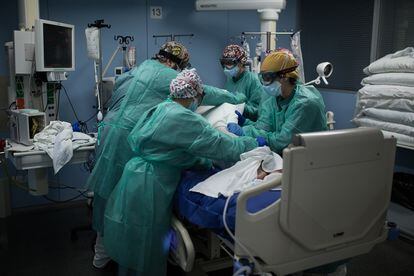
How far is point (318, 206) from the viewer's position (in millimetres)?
1547

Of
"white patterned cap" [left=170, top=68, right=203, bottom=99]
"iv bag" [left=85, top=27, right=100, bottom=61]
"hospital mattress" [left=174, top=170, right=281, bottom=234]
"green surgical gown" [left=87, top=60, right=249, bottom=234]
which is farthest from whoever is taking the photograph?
"iv bag" [left=85, top=27, right=100, bottom=61]

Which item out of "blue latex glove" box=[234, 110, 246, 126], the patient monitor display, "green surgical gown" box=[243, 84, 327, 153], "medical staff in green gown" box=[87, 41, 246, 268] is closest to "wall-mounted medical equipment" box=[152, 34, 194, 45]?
the patient monitor display

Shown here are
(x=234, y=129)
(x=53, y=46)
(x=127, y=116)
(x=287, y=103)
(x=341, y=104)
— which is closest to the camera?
(x=287, y=103)

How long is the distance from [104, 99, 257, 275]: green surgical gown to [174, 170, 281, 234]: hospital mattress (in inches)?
4.0

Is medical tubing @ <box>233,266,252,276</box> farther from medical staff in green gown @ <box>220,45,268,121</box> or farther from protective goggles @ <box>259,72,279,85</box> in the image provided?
medical staff in green gown @ <box>220,45,268,121</box>

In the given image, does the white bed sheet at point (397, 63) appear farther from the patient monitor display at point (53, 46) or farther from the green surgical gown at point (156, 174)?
the patient monitor display at point (53, 46)

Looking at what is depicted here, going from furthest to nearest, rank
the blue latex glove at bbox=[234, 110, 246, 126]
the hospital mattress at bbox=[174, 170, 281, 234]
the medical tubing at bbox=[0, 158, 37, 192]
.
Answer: the medical tubing at bbox=[0, 158, 37, 192]
the blue latex glove at bbox=[234, 110, 246, 126]
the hospital mattress at bbox=[174, 170, 281, 234]

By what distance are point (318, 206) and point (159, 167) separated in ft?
2.83

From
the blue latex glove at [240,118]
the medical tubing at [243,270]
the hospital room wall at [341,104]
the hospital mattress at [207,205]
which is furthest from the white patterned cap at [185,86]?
the hospital room wall at [341,104]

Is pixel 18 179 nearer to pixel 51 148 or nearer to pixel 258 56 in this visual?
pixel 51 148

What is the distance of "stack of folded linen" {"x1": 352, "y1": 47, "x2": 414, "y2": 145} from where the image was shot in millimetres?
3219

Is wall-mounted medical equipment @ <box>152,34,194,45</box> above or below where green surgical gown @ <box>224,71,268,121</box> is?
above

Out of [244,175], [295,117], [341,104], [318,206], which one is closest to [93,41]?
[295,117]

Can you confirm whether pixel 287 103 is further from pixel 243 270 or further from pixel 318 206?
pixel 243 270
